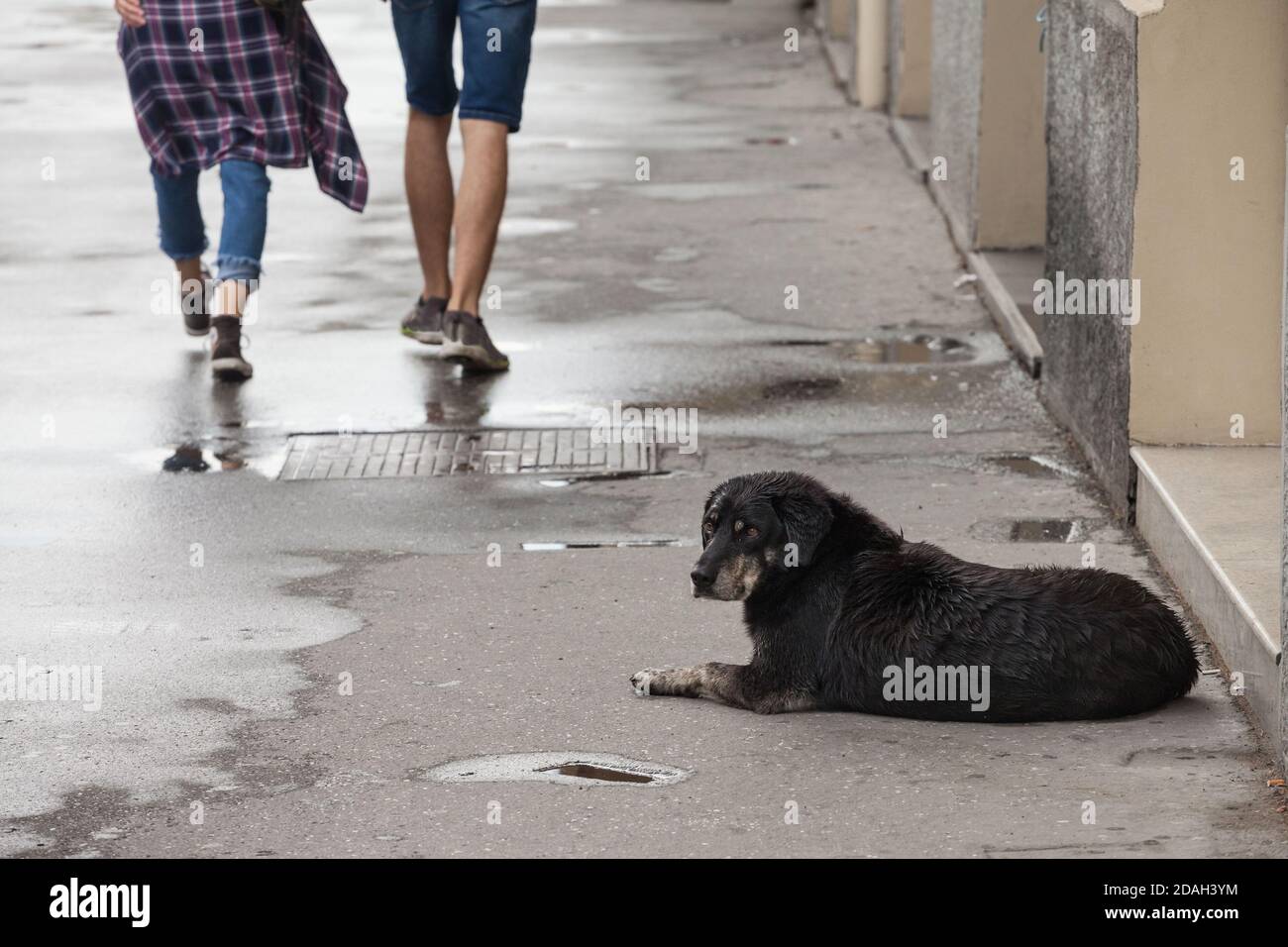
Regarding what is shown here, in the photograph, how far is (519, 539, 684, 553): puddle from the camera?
6.29 m

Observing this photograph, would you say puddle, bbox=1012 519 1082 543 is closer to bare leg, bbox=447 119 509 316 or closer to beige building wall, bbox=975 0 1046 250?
bare leg, bbox=447 119 509 316

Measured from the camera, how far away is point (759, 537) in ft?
16.3

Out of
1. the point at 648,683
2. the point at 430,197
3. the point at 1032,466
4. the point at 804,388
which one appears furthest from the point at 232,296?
the point at 648,683

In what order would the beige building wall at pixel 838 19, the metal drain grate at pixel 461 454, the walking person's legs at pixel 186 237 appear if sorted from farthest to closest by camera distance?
the beige building wall at pixel 838 19, the walking person's legs at pixel 186 237, the metal drain grate at pixel 461 454

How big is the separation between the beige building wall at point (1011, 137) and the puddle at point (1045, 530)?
394 centimetres

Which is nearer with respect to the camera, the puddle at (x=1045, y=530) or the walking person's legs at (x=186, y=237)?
the puddle at (x=1045, y=530)

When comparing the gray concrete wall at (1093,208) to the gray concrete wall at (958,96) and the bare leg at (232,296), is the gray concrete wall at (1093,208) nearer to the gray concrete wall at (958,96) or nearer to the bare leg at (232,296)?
the gray concrete wall at (958,96)

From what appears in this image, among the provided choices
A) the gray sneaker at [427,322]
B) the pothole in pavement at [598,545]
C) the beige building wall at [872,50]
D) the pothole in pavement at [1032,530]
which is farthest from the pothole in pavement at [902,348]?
the beige building wall at [872,50]

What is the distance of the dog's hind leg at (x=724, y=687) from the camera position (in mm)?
4941

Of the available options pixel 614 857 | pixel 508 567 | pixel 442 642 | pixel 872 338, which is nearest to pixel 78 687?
pixel 442 642

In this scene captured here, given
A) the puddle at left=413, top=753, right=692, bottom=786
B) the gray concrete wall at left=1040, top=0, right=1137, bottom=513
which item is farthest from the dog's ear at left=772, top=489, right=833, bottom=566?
the gray concrete wall at left=1040, top=0, right=1137, bottom=513

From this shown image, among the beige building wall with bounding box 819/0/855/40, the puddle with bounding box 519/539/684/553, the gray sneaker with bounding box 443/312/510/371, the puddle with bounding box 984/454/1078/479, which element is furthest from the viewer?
the beige building wall with bounding box 819/0/855/40

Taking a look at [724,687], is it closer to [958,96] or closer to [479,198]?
[479,198]

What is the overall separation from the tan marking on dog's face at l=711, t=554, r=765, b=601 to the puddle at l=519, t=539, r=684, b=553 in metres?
1.34
